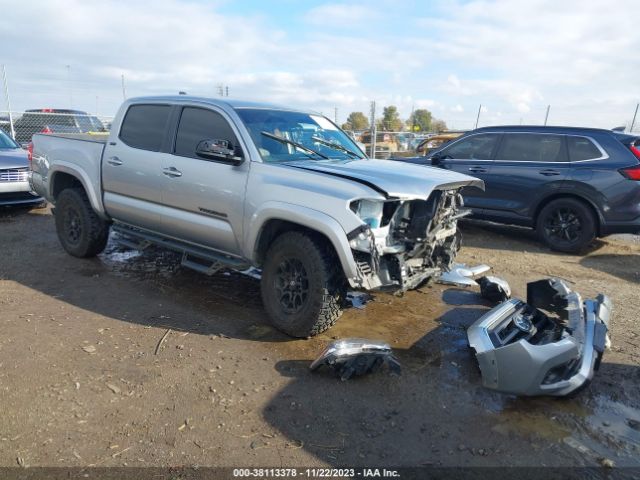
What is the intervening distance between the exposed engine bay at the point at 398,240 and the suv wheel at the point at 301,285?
30cm

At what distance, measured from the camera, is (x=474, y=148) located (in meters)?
8.34

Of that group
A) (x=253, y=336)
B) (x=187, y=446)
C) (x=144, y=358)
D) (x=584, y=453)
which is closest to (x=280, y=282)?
(x=253, y=336)

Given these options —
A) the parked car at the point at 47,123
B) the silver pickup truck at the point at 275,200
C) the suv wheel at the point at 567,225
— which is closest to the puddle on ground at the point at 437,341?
the silver pickup truck at the point at 275,200

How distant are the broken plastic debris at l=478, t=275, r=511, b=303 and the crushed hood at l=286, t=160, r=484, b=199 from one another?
3.94 feet

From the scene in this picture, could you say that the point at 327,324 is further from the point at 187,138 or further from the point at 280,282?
the point at 187,138

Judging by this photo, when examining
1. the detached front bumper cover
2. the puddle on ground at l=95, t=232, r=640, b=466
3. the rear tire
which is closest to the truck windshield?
the puddle on ground at l=95, t=232, r=640, b=466

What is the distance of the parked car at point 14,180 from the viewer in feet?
27.2

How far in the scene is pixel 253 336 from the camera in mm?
4074

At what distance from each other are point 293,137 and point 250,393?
2451mm

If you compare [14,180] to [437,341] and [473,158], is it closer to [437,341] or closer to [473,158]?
[437,341]

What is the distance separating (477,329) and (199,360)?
82.6 inches

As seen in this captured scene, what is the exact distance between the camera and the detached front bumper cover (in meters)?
2.97

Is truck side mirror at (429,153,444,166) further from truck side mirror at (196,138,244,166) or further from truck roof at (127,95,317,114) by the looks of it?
truck side mirror at (196,138,244,166)

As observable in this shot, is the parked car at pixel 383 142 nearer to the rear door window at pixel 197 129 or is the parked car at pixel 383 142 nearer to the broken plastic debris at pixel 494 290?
the broken plastic debris at pixel 494 290
